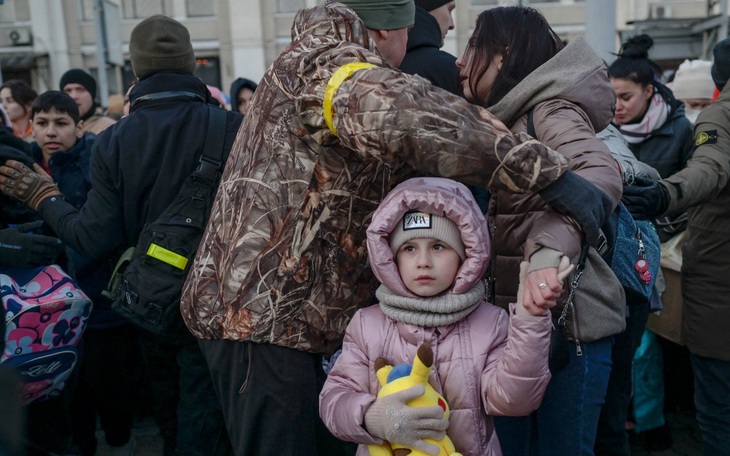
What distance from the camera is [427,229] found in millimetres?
2090

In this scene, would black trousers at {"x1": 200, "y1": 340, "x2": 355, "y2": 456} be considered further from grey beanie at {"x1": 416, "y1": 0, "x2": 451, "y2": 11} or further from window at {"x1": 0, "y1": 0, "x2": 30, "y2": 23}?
window at {"x1": 0, "y1": 0, "x2": 30, "y2": 23}

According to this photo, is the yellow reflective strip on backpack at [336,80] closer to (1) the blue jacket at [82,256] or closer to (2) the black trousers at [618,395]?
(2) the black trousers at [618,395]

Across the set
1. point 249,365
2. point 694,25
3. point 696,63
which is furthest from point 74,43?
point 249,365

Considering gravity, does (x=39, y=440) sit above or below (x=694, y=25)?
below

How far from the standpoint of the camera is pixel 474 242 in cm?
206

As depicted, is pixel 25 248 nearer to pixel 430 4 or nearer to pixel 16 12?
pixel 430 4

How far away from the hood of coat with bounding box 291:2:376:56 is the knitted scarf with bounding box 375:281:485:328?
0.68m

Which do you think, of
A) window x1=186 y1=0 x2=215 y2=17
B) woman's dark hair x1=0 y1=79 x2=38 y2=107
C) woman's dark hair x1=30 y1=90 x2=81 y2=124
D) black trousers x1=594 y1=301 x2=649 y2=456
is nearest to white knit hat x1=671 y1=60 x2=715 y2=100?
black trousers x1=594 y1=301 x2=649 y2=456

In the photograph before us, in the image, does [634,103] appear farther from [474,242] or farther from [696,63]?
[474,242]

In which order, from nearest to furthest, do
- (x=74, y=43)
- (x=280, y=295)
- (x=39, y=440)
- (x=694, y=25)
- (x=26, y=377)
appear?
(x=280, y=295)
(x=26, y=377)
(x=39, y=440)
(x=694, y=25)
(x=74, y=43)

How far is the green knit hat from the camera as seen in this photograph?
2.24 meters

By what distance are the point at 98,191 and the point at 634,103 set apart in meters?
2.83

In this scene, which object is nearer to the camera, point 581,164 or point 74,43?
point 581,164

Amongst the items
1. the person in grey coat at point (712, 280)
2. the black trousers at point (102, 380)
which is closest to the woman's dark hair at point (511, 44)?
the person in grey coat at point (712, 280)
